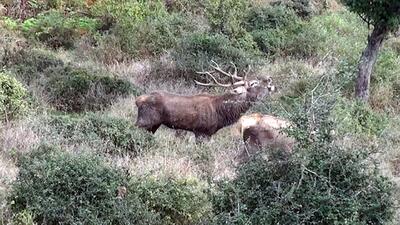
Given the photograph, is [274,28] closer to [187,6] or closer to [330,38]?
[330,38]

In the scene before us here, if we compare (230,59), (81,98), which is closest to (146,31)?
(230,59)

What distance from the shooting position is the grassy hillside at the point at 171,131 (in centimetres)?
712

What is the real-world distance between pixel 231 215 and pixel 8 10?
16480 mm

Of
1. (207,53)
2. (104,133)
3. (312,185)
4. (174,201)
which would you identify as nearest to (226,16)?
(207,53)

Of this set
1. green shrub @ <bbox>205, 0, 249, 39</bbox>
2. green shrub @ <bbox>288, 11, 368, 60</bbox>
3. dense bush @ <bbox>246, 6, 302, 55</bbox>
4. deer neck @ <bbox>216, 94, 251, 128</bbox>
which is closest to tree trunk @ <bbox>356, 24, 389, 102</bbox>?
green shrub @ <bbox>288, 11, 368, 60</bbox>

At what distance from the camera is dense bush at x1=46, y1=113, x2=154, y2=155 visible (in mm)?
10609

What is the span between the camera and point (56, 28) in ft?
65.4

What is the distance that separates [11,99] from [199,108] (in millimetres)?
3426

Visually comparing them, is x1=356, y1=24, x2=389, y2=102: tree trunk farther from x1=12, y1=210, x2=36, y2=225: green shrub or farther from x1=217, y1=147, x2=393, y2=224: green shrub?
x1=12, y1=210, x2=36, y2=225: green shrub

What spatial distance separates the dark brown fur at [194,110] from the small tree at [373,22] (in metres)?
2.47

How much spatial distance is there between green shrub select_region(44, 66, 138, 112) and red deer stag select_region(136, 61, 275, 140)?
241cm

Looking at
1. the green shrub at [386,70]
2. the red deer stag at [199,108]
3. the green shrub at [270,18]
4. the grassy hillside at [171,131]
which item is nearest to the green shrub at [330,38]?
the grassy hillside at [171,131]

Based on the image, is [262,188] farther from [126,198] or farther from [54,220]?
[54,220]

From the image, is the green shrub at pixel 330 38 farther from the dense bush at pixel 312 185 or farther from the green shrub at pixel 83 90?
the dense bush at pixel 312 185
